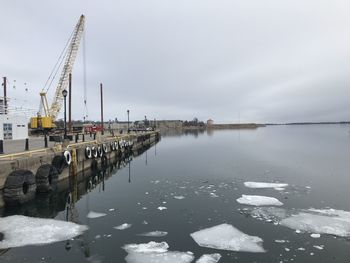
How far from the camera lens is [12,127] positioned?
1348 inches

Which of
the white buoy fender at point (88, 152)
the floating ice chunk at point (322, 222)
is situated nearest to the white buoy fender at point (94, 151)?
the white buoy fender at point (88, 152)

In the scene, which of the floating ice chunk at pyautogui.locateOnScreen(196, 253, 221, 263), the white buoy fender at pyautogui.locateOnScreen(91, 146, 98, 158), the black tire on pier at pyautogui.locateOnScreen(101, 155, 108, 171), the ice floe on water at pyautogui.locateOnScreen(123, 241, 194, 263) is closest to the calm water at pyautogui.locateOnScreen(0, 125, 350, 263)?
the floating ice chunk at pyautogui.locateOnScreen(196, 253, 221, 263)

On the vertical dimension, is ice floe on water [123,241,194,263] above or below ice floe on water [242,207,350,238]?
below

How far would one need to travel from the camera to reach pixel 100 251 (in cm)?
992

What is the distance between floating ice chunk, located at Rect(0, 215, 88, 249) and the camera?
10.5 metres

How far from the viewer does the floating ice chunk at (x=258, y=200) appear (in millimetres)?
15319

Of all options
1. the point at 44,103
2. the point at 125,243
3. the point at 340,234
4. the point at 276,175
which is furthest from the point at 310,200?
the point at 44,103

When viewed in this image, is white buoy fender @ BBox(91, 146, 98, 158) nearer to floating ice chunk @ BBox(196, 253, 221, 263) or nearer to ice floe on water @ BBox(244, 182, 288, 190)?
ice floe on water @ BBox(244, 182, 288, 190)

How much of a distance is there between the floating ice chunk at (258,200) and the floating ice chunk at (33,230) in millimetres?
8174

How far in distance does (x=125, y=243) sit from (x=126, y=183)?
41.2ft

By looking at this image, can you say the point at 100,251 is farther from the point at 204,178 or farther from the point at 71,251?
the point at 204,178

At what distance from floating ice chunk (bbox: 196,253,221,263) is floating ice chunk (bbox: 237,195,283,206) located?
655 cm

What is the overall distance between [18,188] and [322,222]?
14.1m

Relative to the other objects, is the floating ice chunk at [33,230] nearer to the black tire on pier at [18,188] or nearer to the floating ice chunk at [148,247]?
the black tire on pier at [18,188]
